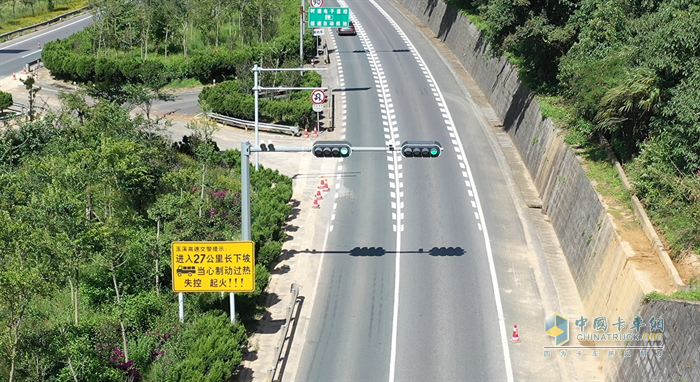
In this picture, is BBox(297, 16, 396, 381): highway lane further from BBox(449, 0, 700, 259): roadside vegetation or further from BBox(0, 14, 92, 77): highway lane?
BBox(0, 14, 92, 77): highway lane

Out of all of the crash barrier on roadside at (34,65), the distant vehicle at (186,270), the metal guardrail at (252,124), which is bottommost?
Result: the crash barrier on roadside at (34,65)

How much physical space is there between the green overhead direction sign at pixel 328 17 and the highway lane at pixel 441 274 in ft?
35.0

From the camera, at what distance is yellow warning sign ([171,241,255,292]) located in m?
29.2

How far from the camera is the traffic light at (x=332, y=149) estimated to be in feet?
92.3

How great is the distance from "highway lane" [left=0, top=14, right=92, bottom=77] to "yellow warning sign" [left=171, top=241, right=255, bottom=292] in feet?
143

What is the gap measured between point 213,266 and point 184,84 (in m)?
36.3

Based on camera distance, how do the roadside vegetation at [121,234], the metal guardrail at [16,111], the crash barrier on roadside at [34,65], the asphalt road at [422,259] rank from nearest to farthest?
the roadside vegetation at [121,234]
the asphalt road at [422,259]
the metal guardrail at [16,111]
the crash barrier on roadside at [34,65]

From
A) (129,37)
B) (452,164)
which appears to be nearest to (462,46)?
(452,164)

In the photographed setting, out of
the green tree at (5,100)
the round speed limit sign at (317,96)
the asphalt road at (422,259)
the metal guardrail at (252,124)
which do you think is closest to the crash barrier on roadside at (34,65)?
the green tree at (5,100)

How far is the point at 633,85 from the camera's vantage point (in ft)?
110

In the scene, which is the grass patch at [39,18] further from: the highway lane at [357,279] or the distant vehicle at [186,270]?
the distant vehicle at [186,270]

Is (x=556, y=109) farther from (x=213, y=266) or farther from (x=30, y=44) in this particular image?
(x=30, y=44)

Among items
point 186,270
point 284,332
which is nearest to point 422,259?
point 284,332

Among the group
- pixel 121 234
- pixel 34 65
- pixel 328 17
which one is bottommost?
pixel 34 65
